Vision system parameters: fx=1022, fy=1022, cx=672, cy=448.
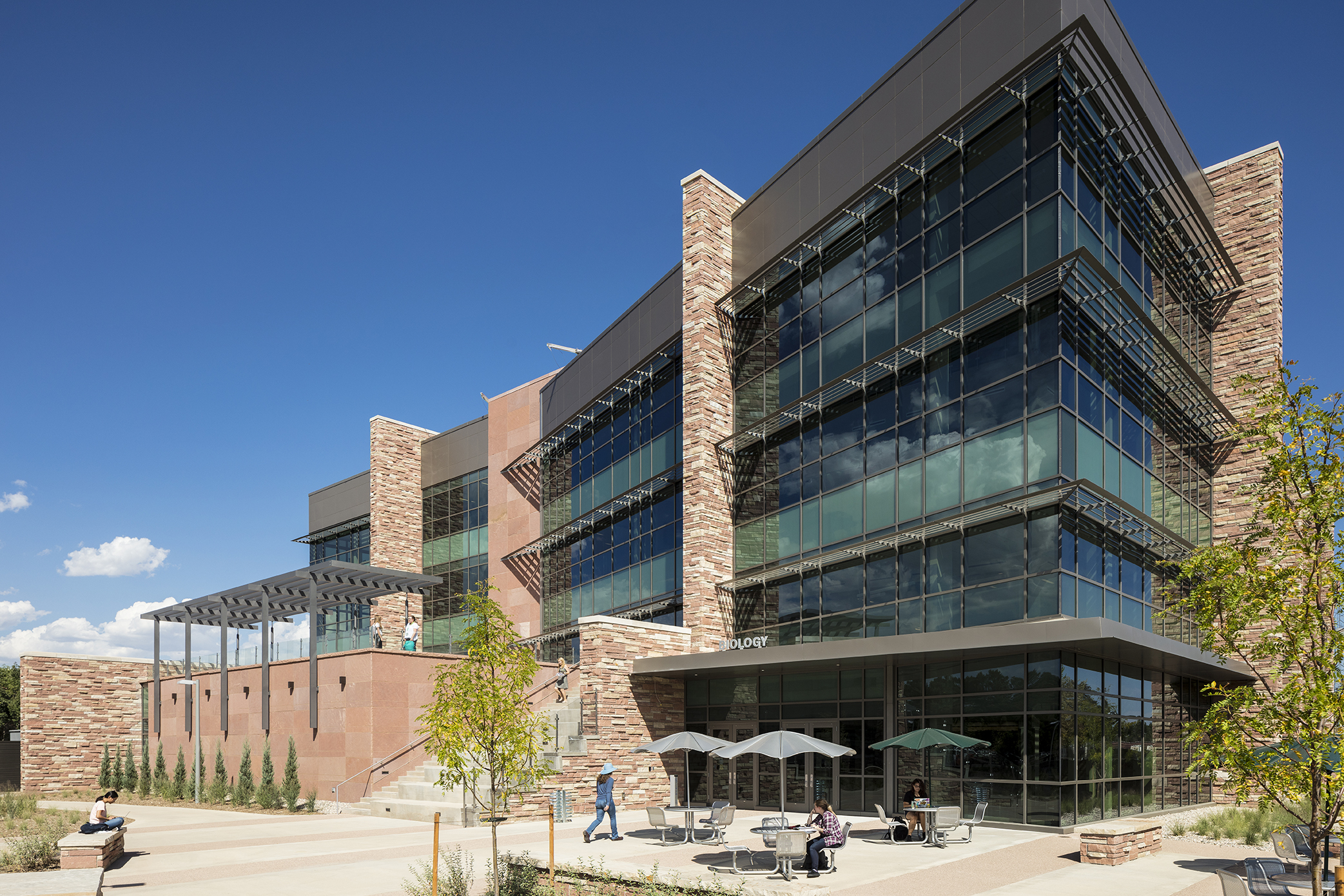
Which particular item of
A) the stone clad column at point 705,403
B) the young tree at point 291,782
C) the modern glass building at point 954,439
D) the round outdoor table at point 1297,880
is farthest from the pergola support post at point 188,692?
the round outdoor table at point 1297,880

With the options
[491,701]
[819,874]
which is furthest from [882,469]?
[491,701]

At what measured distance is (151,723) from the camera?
129 ft

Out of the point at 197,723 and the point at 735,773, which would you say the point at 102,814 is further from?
the point at 735,773

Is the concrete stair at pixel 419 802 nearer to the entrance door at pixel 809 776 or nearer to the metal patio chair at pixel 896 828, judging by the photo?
the entrance door at pixel 809 776

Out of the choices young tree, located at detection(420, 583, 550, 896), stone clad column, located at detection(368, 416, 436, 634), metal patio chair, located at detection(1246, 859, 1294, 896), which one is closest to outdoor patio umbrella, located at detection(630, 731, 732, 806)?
young tree, located at detection(420, 583, 550, 896)

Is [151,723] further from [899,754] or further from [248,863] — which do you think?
[899,754]

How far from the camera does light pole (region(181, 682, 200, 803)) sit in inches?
1266

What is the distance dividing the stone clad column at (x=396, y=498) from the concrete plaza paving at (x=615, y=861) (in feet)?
79.8

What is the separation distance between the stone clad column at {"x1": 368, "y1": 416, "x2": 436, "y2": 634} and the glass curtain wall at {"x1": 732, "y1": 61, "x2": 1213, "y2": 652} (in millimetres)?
24119

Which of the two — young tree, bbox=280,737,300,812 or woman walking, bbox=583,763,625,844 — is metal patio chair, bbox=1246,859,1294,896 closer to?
woman walking, bbox=583,763,625,844

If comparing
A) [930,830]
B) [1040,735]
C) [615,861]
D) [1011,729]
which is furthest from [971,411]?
[615,861]

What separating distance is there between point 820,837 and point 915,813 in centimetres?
443

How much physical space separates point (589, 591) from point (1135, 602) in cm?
1976

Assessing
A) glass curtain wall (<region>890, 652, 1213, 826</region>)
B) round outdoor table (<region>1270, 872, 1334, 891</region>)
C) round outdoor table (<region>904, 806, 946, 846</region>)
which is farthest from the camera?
glass curtain wall (<region>890, 652, 1213, 826</region>)
